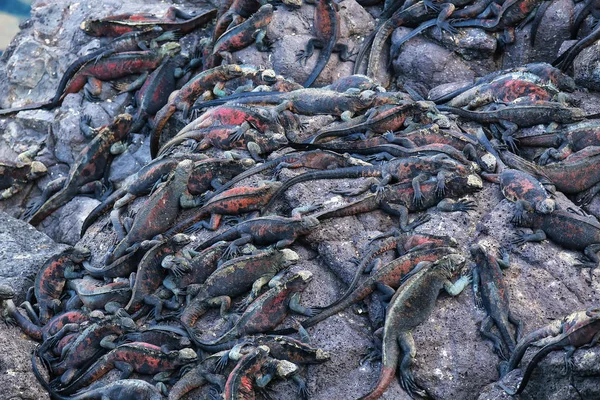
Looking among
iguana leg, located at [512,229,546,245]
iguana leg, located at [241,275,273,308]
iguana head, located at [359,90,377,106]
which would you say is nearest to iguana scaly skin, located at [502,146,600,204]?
iguana leg, located at [512,229,546,245]

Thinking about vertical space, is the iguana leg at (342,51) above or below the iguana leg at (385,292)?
above

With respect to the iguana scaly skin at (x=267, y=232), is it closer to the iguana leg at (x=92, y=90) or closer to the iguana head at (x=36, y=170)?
the iguana head at (x=36, y=170)

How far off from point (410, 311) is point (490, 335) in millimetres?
739

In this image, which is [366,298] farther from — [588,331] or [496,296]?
[588,331]

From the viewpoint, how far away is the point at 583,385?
7.90 meters

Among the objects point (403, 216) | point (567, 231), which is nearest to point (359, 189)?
point (403, 216)

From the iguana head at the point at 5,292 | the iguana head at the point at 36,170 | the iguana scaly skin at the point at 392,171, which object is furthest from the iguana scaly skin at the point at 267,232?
the iguana head at the point at 36,170

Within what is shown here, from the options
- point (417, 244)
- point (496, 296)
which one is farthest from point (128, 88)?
point (496, 296)

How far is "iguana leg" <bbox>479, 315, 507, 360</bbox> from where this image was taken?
29.2 ft

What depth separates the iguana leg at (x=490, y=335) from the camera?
891 centimetres

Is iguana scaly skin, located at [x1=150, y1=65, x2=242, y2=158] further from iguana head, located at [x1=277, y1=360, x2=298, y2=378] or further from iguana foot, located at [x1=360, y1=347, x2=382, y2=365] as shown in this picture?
iguana foot, located at [x1=360, y1=347, x2=382, y2=365]

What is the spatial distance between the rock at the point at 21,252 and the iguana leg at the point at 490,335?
5223 mm

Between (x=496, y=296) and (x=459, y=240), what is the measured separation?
0.91 meters

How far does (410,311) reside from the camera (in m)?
9.11
